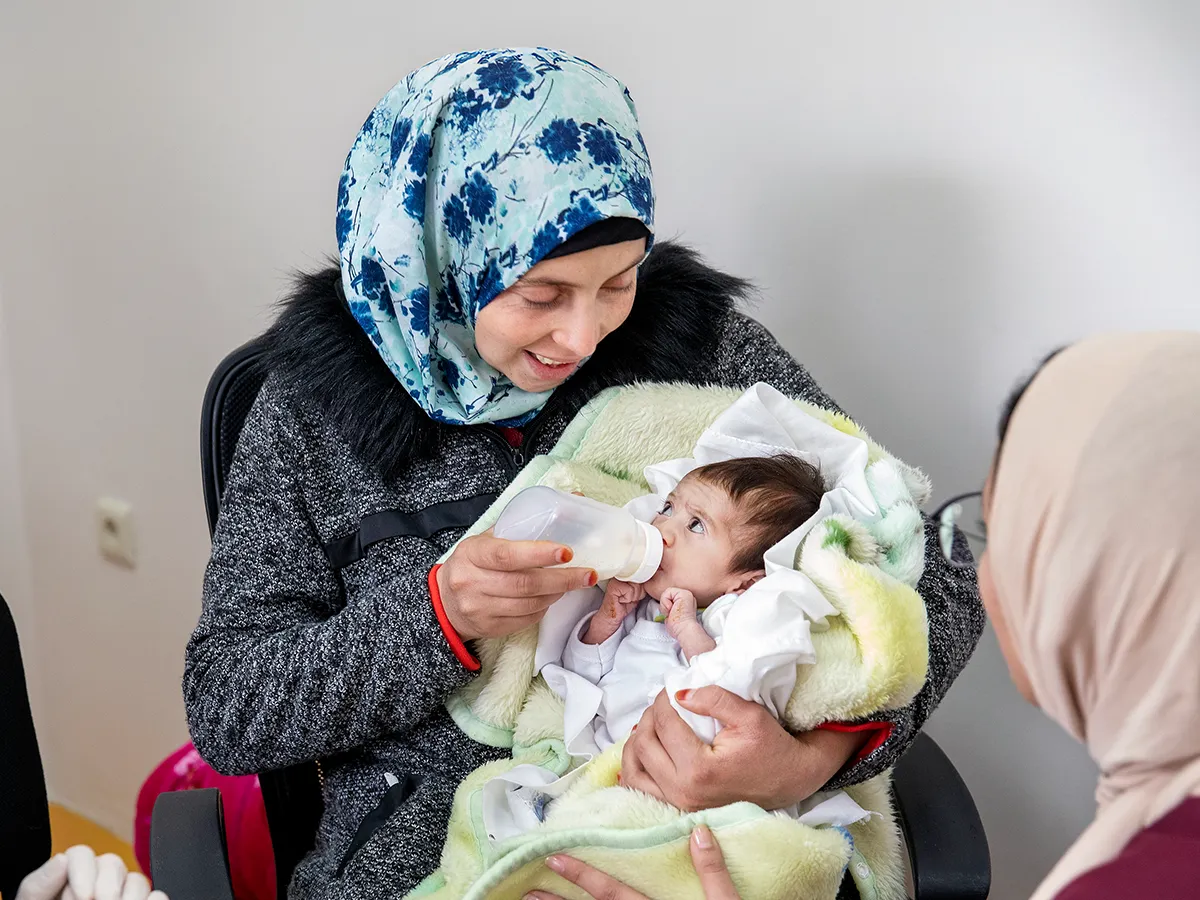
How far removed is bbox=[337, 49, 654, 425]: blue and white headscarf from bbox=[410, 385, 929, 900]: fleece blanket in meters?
0.17

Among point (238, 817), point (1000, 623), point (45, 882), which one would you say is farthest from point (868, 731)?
point (238, 817)

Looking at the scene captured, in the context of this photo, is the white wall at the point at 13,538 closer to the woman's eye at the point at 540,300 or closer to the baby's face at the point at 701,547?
the woman's eye at the point at 540,300

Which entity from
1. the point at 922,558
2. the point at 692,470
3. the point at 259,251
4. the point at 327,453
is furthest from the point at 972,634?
the point at 259,251

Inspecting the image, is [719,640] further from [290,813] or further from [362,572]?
[290,813]

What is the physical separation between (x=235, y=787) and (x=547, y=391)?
0.90 m

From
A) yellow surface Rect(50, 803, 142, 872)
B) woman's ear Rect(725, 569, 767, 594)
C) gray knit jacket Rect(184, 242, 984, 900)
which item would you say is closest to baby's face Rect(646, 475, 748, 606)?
woman's ear Rect(725, 569, 767, 594)

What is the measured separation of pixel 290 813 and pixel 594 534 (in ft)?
2.09

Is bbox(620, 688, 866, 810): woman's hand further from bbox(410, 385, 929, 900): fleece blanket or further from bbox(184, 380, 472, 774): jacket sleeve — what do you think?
bbox(184, 380, 472, 774): jacket sleeve

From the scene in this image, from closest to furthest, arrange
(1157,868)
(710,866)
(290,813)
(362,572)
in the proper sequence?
(1157,868) < (710,866) < (362,572) < (290,813)

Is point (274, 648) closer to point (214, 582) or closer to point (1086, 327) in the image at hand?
point (214, 582)

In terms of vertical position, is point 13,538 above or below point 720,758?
below

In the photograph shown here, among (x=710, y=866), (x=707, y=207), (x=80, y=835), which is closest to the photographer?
(x=710, y=866)

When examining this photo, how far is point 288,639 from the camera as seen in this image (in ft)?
4.66

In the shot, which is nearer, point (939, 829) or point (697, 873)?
point (697, 873)
